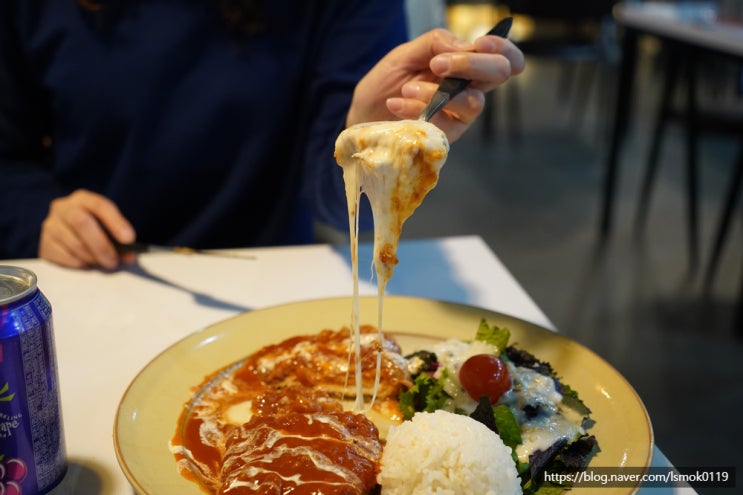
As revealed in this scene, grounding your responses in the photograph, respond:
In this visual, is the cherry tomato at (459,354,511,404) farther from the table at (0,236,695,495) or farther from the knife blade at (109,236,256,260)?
the knife blade at (109,236,256,260)

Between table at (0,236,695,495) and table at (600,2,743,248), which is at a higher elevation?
table at (0,236,695,495)

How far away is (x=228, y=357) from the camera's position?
3.85 ft

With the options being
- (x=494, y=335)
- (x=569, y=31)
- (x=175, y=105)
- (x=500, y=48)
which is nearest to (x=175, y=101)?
(x=175, y=105)

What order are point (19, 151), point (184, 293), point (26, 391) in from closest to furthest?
point (26, 391), point (184, 293), point (19, 151)

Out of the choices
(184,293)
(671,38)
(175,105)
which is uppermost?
(175,105)

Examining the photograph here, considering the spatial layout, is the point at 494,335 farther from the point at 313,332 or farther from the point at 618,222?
the point at 618,222

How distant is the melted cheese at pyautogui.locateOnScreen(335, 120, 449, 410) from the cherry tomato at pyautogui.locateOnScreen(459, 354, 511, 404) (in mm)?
134

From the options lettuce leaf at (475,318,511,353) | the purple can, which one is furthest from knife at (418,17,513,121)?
the purple can

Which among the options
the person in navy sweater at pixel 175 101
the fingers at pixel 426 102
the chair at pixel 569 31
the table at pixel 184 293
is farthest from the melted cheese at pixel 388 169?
the chair at pixel 569 31

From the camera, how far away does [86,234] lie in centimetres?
149

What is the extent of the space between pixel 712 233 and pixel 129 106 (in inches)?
138

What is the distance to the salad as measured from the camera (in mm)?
912

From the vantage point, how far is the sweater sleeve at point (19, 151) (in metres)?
1.71

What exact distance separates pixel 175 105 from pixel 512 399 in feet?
3.81
